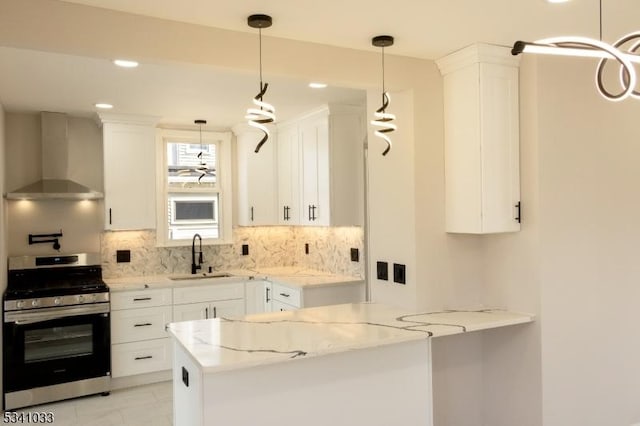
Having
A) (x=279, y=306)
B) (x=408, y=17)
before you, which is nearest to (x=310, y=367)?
(x=408, y=17)

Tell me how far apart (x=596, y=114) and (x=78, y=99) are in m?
3.70

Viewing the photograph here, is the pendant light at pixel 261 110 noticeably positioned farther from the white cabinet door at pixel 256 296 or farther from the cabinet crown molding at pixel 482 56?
the white cabinet door at pixel 256 296

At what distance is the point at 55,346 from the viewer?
13.3 ft

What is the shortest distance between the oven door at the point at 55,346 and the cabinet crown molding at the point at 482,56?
3378 mm

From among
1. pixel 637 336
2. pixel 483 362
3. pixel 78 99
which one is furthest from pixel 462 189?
pixel 78 99

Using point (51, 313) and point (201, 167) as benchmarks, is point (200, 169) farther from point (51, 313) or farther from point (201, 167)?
point (51, 313)

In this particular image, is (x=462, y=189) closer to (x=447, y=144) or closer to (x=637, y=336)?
(x=447, y=144)

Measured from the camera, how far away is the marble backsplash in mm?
4734

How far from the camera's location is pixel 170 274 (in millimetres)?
5039

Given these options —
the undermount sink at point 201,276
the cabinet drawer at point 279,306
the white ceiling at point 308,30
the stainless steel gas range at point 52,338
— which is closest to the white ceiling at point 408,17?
the white ceiling at point 308,30

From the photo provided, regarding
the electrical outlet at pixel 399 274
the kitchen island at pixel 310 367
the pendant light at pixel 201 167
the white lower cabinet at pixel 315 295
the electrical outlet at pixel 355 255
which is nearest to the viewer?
the kitchen island at pixel 310 367

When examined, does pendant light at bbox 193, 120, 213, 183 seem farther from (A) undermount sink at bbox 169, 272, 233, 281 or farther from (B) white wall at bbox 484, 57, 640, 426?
(B) white wall at bbox 484, 57, 640, 426

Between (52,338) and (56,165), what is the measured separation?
1.55m

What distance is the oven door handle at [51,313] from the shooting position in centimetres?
386
